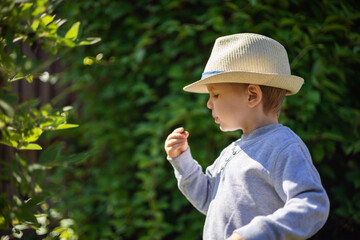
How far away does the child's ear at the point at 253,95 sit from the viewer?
154 centimetres

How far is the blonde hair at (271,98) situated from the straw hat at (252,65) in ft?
0.15

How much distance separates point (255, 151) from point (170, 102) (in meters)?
1.40

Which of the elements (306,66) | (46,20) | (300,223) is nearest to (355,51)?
(306,66)

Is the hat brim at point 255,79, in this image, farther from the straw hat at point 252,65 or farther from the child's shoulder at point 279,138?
the child's shoulder at point 279,138

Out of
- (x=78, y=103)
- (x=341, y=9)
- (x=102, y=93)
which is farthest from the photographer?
(x=78, y=103)

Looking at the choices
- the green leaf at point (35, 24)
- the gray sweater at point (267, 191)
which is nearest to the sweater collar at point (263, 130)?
the gray sweater at point (267, 191)

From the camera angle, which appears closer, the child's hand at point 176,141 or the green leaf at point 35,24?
the green leaf at point 35,24

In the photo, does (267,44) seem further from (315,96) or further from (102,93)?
(102,93)

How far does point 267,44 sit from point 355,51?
1.40 m

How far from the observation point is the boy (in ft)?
4.20

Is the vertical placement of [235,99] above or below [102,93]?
above

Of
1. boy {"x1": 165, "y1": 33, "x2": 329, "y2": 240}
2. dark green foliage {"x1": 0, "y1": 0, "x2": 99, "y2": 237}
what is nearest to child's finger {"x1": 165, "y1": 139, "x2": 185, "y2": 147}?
boy {"x1": 165, "y1": 33, "x2": 329, "y2": 240}

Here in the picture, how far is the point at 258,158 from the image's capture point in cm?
144

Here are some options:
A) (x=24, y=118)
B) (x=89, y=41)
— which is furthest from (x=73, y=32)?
(x=24, y=118)
